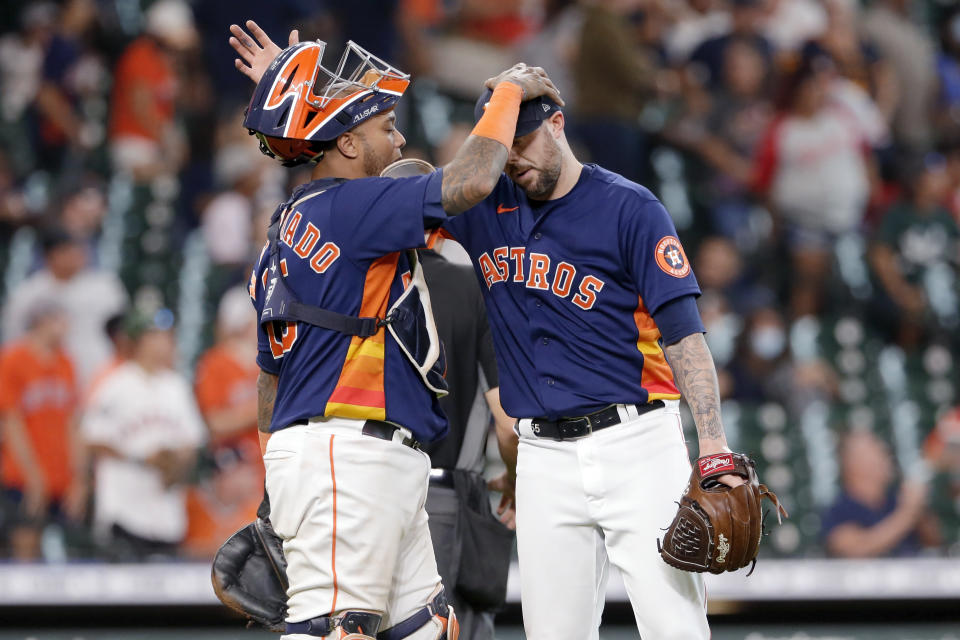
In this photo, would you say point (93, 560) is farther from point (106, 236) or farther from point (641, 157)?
point (641, 157)

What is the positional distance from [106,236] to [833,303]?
611 centimetres

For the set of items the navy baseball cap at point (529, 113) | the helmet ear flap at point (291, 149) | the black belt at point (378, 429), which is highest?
the navy baseball cap at point (529, 113)

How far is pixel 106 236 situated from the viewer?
35.0 feet

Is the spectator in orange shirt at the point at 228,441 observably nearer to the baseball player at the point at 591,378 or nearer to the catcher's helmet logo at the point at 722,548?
the baseball player at the point at 591,378

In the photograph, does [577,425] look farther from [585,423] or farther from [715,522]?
[715,522]

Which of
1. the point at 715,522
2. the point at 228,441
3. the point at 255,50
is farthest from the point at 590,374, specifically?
the point at 228,441

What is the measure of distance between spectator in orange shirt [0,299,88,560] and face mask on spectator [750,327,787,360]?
4710mm

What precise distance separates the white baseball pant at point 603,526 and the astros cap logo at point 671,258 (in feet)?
1.40

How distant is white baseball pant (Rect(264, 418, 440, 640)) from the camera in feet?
10.7

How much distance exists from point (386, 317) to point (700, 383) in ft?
2.99

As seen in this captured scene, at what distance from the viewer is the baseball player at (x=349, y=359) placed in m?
3.29

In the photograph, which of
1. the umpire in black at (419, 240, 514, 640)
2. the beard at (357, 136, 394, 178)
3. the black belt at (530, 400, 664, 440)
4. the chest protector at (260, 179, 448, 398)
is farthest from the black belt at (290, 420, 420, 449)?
the umpire in black at (419, 240, 514, 640)

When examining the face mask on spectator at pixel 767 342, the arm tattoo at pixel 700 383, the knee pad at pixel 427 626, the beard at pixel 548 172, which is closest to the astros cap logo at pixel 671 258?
the arm tattoo at pixel 700 383

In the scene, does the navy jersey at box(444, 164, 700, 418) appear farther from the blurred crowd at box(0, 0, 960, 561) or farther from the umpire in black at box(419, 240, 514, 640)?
the blurred crowd at box(0, 0, 960, 561)
